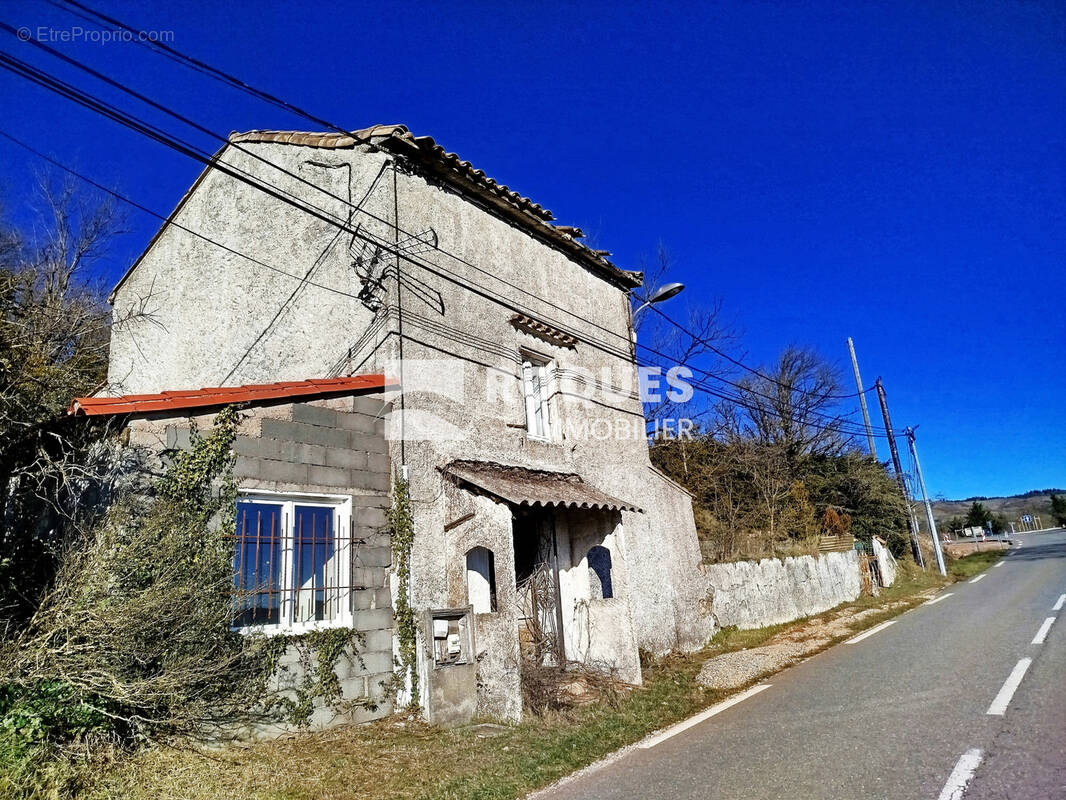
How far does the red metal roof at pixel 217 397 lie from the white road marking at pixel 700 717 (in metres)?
5.05

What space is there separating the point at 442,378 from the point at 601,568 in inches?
187

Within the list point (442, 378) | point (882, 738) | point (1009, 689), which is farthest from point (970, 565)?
point (442, 378)

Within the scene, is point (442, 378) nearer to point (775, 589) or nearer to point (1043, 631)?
point (1043, 631)

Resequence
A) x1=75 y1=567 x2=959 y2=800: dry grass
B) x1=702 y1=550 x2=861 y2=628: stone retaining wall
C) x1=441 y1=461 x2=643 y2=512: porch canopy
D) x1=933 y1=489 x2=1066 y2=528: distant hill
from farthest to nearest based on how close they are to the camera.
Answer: x1=933 y1=489 x2=1066 y2=528: distant hill < x1=702 y1=550 x2=861 y2=628: stone retaining wall < x1=441 y1=461 x2=643 y2=512: porch canopy < x1=75 y1=567 x2=959 y2=800: dry grass

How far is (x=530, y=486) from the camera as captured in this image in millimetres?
9344

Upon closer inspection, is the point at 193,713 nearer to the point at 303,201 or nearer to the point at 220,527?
the point at 220,527

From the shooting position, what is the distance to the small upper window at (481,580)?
890 cm

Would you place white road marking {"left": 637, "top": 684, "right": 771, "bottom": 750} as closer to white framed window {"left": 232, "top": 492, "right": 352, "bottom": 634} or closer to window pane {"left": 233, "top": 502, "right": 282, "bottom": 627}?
white framed window {"left": 232, "top": 492, "right": 352, "bottom": 634}

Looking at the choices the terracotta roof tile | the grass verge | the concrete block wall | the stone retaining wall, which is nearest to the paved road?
the concrete block wall

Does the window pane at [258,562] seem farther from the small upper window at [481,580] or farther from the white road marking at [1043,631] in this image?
the white road marking at [1043,631]

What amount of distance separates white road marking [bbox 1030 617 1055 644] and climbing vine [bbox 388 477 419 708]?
30.2ft

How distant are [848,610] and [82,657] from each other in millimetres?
17705

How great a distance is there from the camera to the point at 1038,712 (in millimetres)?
6020

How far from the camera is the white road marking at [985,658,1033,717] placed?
20.3ft
